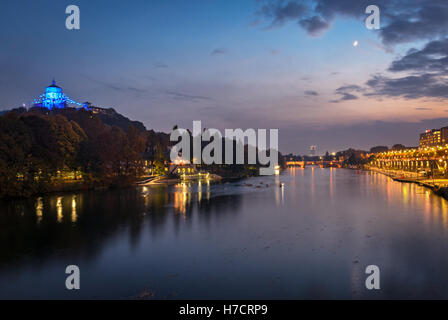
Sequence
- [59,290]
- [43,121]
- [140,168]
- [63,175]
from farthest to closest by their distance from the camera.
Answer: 1. [140,168]
2. [63,175]
3. [43,121]
4. [59,290]

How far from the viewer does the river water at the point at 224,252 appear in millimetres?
10445

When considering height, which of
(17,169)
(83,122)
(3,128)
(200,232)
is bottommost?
(200,232)

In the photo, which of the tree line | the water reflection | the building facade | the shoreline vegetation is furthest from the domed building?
the building facade

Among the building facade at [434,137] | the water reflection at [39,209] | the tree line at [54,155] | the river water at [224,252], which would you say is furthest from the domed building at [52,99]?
the building facade at [434,137]

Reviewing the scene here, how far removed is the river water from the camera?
411 inches

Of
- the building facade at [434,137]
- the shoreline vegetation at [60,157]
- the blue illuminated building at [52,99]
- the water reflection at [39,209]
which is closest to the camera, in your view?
the water reflection at [39,209]

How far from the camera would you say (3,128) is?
33.3 metres

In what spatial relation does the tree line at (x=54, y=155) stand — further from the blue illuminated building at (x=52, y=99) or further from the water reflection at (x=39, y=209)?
the blue illuminated building at (x=52, y=99)

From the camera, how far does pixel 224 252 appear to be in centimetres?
1494

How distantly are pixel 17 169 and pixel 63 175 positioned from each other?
13201 mm

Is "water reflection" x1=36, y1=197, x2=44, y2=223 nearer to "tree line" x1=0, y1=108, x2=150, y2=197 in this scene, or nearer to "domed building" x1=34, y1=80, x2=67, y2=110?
"tree line" x1=0, y1=108, x2=150, y2=197
